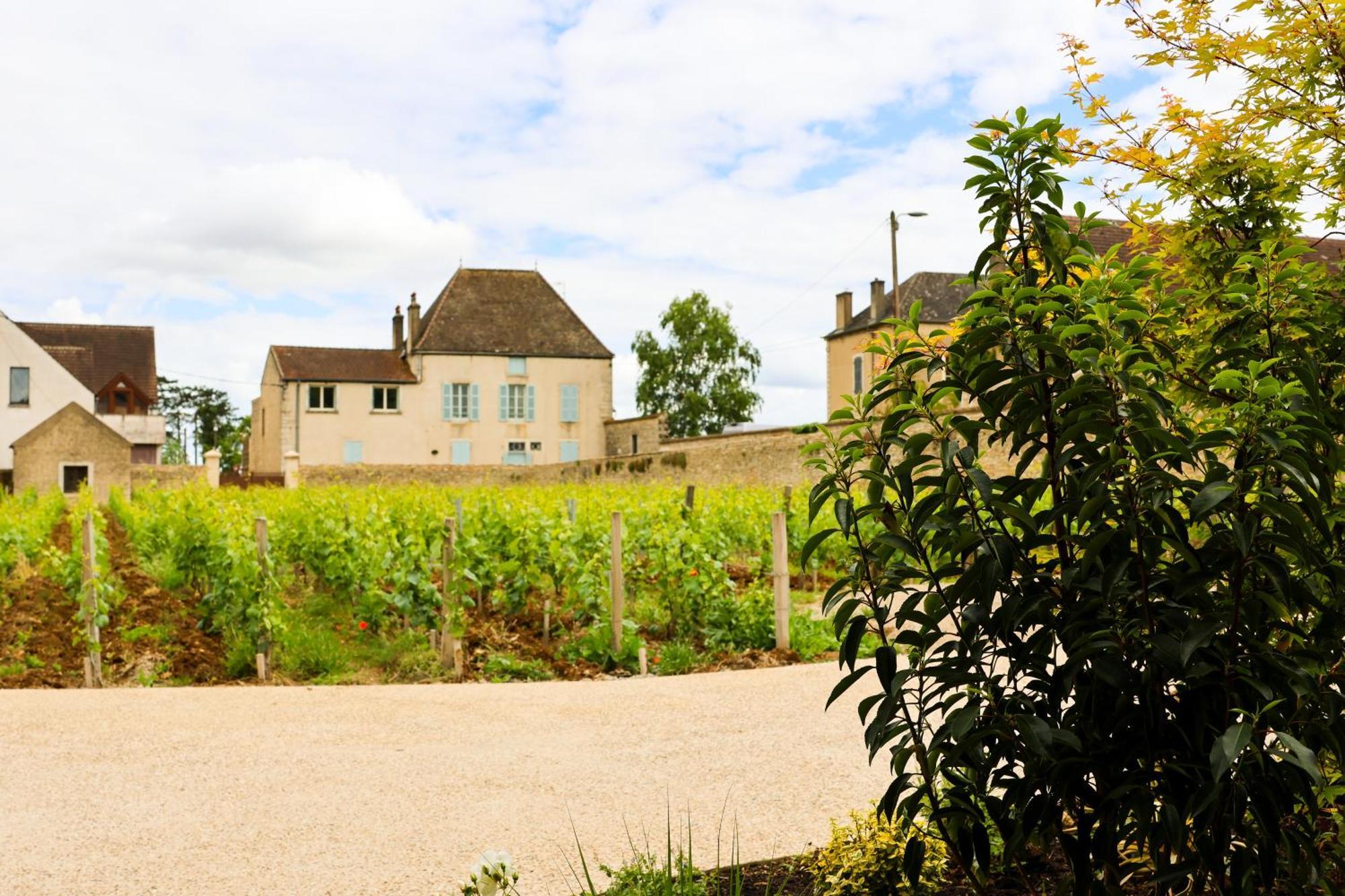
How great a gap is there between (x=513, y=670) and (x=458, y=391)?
34.8 m

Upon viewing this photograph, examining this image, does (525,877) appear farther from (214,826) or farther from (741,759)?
(741,759)

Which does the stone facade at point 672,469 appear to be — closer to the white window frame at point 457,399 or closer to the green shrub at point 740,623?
the white window frame at point 457,399

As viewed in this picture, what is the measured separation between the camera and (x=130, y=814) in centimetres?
482

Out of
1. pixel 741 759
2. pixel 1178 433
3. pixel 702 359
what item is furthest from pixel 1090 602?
pixel 702 359

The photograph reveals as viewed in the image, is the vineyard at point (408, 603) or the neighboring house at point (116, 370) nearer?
the vineyard at point (408, 603)

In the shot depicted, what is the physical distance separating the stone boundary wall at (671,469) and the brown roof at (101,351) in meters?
14.8

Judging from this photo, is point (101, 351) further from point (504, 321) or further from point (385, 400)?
point (504, 321)

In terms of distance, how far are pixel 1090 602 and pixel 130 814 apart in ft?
13.6

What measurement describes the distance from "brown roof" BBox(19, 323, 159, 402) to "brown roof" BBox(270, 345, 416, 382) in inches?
318

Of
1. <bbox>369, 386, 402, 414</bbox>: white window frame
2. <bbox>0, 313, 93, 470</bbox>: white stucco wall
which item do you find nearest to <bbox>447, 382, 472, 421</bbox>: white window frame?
<bbox>369, 386, 402, 414</bbox>: white window frame

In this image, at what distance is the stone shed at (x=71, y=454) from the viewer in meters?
28.7

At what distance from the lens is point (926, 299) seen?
38.5 m

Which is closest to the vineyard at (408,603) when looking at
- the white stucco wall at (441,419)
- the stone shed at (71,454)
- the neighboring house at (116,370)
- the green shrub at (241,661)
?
the green shrub at (241,661)

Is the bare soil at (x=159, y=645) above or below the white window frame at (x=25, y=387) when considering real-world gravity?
below
